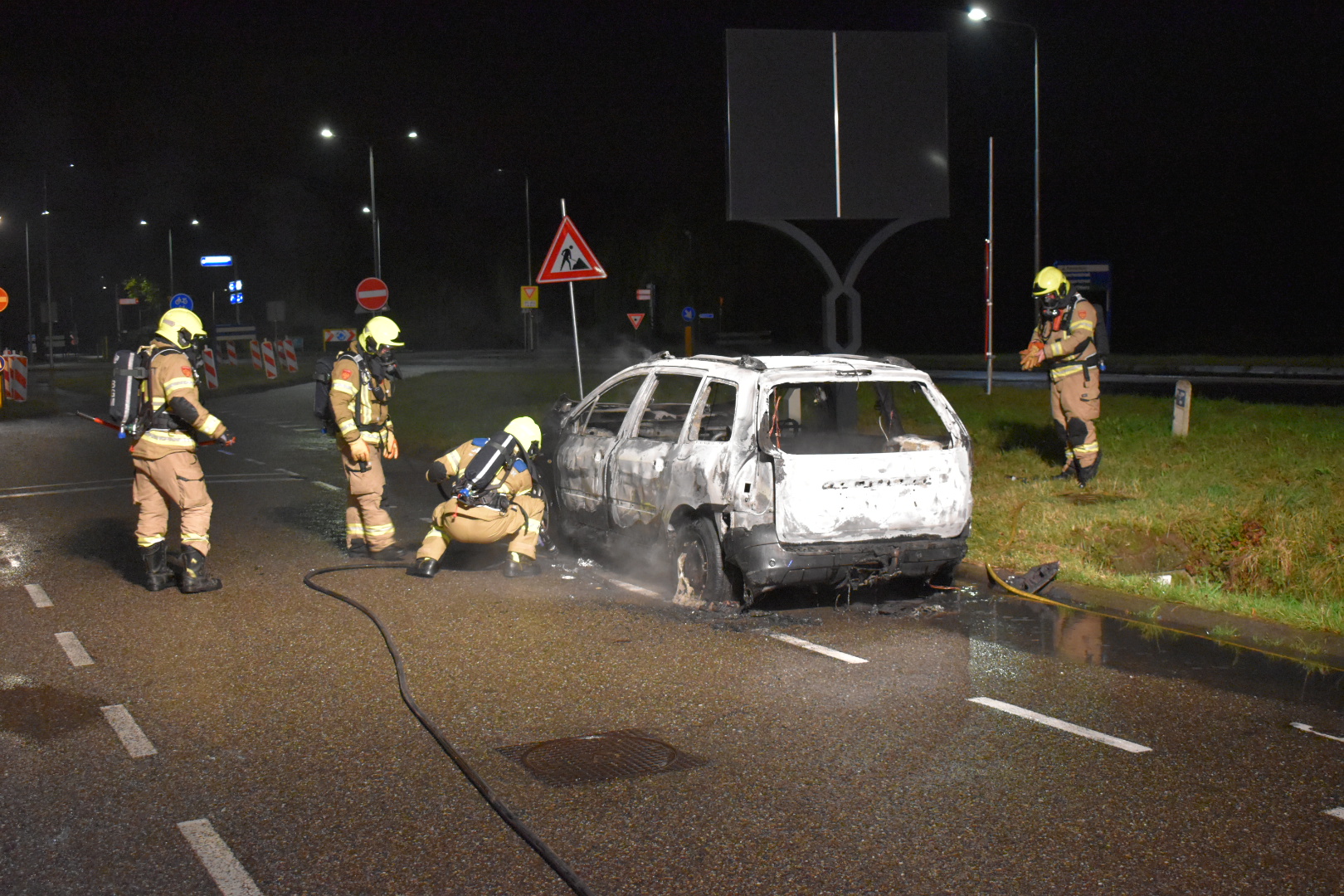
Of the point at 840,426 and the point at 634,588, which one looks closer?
the point at 634,588

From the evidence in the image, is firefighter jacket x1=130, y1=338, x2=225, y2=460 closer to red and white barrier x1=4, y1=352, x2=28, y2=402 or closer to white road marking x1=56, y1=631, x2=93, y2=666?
white road marking x1=56, y1=631, x2=93, y2=666

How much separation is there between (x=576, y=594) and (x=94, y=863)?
174 inches

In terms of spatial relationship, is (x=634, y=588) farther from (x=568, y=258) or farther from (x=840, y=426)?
(x=568, y=258)

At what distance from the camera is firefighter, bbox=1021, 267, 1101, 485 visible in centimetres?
1150

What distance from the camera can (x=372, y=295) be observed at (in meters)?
24.2

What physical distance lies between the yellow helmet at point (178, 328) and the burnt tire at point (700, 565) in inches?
139

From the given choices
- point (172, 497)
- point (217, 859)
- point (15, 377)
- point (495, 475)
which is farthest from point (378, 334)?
point (15, 377)

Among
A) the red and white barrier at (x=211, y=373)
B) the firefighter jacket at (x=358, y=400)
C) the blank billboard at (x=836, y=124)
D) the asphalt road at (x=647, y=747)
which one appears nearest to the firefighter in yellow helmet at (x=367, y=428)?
the firefighter jacket at (x=358, y=400)

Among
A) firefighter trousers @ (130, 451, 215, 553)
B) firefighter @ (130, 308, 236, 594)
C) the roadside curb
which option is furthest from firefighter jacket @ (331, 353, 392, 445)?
the roadside curb

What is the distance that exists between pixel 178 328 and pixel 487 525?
2439 mm

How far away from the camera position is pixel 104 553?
10055 mm

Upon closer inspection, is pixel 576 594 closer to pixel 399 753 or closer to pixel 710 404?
pixel 710 404

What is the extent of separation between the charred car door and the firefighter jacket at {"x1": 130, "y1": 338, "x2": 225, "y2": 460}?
8.03 ft

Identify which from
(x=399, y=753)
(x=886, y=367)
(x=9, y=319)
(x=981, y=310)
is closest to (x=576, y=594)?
(x=886, y=367)
